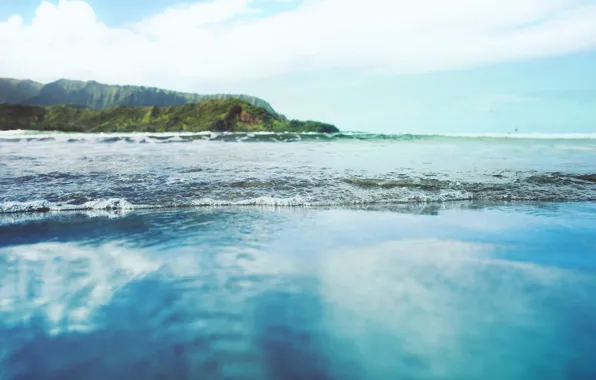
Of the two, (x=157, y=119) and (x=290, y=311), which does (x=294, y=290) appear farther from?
(x=157, y=119)

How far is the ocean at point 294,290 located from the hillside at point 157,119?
6838 centimetres

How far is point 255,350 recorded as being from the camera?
7.32ft

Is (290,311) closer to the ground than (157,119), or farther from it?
closer to the ground

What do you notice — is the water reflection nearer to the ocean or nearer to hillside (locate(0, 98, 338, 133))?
the ocean

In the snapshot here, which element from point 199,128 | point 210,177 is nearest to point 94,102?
point 199,128

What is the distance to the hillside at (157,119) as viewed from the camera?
7794 cm

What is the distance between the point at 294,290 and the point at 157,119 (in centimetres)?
9746

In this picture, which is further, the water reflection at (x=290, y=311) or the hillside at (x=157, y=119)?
the hillside at (x=157, y=119)

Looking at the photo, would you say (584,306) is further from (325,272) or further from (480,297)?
(325,272)

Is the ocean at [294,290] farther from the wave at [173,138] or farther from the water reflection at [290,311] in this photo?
the wave at [173,138]

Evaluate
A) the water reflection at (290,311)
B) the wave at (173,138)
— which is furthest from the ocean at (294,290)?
the wave at (173,138)

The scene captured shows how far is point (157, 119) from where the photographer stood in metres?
92.4

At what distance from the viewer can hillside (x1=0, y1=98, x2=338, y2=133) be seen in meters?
77.9

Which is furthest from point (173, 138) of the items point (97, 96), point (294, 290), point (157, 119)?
point (97, 96)
